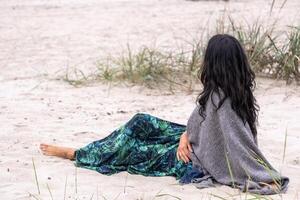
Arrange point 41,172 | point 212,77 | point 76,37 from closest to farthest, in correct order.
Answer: point 212,77 < point 41,172 < point 76,37

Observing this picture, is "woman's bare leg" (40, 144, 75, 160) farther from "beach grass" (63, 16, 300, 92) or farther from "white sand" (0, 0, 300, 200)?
"beach grass" (63, 16, 300, 92)

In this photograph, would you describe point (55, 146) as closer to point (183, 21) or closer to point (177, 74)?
point (177, 74)

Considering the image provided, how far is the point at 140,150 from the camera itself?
173 inches

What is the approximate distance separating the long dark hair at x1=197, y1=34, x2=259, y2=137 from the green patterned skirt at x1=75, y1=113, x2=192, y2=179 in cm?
47

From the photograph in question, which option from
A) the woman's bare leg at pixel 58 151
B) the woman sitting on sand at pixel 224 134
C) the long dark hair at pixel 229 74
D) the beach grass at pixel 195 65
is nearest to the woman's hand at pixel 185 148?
the woman sitting on sand at pixel 224 134

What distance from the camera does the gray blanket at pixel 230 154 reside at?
4.02 metres

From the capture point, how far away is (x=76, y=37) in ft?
35.0

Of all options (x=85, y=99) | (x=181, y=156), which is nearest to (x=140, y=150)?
(x=181, y=156)

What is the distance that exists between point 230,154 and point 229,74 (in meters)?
0.43

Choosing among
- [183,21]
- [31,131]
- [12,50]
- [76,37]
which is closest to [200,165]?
[31,131]

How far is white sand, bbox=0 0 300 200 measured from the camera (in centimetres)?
422

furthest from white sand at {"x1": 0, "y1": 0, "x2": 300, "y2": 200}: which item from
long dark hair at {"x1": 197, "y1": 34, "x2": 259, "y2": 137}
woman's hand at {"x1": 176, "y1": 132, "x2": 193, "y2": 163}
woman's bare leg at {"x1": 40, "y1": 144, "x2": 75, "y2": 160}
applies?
long dark hair at {"x1": 197, "y1": 34, "x2": 259, "y2": 137}

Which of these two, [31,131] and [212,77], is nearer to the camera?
[212,77]

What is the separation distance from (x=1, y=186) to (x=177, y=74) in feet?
10.3
